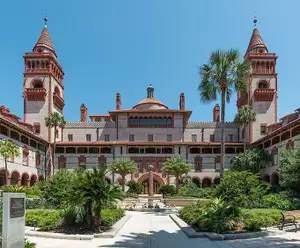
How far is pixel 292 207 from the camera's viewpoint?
27672 mm

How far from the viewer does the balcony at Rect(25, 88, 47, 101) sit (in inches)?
2238

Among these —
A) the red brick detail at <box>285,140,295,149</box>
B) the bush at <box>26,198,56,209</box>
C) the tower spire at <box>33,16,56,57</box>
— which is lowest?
the bush at <box>26,198,56,209</box>

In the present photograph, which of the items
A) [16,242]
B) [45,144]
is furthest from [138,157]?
[16,242]

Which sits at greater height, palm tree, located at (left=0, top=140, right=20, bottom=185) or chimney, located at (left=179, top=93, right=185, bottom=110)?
chimney, located at (left=179, top=93, right=185, bottom=110)

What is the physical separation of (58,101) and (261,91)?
35.4 m

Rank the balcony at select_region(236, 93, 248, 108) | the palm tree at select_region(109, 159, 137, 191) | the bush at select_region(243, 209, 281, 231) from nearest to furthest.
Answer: the bush at select_region(243, 209, 281, 231), the palm tree at select_region(109, 159, 137, 191), the balcony at select_region(236, 93, 248, 108)

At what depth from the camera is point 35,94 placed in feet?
187

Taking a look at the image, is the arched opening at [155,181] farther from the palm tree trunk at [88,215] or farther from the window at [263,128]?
the palm tree trunk at [88,215]

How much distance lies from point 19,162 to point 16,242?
37.8m

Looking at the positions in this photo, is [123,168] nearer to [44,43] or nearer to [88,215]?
[44,43]

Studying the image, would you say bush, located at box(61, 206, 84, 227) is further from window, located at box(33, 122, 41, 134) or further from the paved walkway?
window, located at box(33, 122, 41, 134)

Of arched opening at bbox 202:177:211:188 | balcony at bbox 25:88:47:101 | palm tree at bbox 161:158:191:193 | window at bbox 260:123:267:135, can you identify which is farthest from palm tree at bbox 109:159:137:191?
window at bbox 260:123:267:135

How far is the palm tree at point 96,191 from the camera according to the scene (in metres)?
15.7

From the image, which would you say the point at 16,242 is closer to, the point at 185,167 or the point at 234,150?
the point at 185,167
